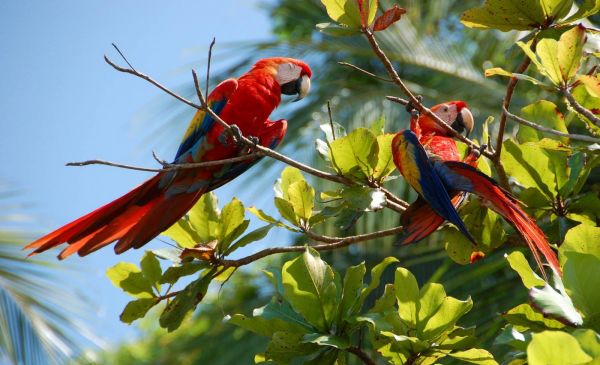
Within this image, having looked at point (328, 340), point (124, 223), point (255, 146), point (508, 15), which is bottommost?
point (124, 223)

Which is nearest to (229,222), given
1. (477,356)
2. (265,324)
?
(265,324)

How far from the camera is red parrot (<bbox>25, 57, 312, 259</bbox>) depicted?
1649mm

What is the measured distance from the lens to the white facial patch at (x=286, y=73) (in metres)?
2.18

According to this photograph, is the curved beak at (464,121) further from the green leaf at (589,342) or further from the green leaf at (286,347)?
the green leaf at (589,342)

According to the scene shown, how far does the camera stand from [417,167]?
1.46m

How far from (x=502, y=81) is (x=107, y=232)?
2.87 meters

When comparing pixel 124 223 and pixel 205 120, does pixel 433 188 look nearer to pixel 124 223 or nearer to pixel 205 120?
pixel 124 223

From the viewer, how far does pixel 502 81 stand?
4133 mm

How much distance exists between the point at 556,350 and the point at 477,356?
40 cm

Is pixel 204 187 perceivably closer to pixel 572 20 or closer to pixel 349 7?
pixel 349 7

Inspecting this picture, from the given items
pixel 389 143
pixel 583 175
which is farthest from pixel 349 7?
pixel 583 175

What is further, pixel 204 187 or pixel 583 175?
pixel 204 187

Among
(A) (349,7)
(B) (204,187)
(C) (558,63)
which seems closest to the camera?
(C) (558,63)

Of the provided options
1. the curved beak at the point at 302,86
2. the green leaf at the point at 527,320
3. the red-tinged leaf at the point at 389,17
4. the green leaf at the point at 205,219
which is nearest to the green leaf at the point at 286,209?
the green leaf at the point at 205,219
